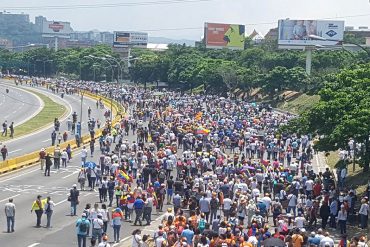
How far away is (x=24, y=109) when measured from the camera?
100 m

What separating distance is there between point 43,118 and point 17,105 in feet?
74.1

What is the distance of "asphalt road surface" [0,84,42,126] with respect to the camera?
87.8 m

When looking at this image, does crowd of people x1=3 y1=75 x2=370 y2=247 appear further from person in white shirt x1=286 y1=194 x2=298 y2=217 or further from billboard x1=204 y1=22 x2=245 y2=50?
billboard x1=204 y1=22 x2=245 y2=50

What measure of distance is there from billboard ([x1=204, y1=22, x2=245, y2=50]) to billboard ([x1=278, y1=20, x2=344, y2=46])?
173ft

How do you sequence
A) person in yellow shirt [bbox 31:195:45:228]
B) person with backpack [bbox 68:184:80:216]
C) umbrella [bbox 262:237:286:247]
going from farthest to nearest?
1. person with backpack [bbox 68:184:80:216]
2. person in yellow shirt [bbox 31:195:45:228]
3. umbrella [bbox 262:237:286:247]

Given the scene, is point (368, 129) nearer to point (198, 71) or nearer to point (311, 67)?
point (311, 67)

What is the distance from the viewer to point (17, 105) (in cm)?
10750

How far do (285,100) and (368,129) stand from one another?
71.9m

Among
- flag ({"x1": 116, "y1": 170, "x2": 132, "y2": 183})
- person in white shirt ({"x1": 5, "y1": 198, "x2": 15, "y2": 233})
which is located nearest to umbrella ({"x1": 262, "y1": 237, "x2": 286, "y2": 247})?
person in white shirt ({"x1": 5, "y1": 198, "x2": 15, "y2": 233})

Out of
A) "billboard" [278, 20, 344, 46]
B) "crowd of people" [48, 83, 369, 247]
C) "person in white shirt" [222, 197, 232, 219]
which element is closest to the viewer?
"crowd of people" [48, 83, 369, 247]

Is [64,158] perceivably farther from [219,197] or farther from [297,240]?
[297,240]

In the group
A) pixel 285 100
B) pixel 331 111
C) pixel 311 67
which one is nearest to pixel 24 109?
pixel 285 100

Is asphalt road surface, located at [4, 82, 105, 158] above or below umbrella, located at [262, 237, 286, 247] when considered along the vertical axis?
below

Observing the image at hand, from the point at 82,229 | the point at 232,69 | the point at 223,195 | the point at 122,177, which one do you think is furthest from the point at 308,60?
the point at 82,229
